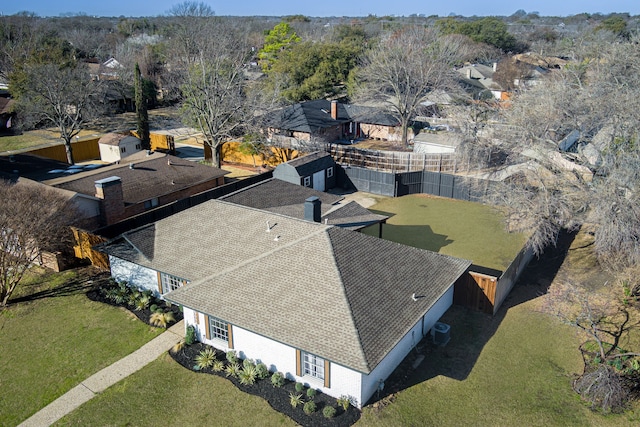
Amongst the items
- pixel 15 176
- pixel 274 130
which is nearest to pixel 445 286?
pixel 15 176

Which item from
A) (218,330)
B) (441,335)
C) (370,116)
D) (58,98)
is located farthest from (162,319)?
(370,116)

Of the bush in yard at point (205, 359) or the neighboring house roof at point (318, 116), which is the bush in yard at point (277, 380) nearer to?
the bush in yard at point (205, 359)

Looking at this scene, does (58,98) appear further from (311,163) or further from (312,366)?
(312,366)

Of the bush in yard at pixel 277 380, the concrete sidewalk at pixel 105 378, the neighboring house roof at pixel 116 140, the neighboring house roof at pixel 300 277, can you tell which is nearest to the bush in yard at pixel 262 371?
the bush in yard at pixel 277 380

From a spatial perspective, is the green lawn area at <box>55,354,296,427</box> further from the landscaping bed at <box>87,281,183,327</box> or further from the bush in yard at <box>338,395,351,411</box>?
the landscaping bed at <box>87,281,183,327</box>

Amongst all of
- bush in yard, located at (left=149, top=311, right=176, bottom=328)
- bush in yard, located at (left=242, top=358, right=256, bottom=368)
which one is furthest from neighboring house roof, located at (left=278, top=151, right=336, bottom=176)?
bush in yard, located at (left=242, top=358, right=256, bottom=368)

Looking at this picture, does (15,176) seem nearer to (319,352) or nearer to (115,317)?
(115,317)
